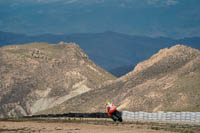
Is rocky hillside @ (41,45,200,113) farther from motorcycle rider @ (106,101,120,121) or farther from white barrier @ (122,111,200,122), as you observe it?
motorcycle rider @ (106,101,120,121)

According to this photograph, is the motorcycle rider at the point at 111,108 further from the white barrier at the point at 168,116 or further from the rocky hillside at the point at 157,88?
the rocky hillside at the point at 157,88

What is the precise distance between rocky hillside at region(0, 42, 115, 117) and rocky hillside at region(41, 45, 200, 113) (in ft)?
81.0

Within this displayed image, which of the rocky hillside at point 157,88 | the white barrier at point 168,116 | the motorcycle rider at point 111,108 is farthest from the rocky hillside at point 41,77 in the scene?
the motorcycle rider at point 111,108

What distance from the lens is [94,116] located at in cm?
6962

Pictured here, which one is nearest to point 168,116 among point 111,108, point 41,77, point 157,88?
point 111,108

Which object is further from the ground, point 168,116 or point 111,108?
point 111,108

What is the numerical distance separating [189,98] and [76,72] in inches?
3028

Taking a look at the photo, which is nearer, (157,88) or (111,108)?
(111,108)

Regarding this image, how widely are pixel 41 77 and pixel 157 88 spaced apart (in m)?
64.8

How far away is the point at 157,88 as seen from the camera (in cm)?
11500

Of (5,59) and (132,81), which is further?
(5,59)

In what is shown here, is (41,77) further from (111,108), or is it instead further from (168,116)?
(111,108)

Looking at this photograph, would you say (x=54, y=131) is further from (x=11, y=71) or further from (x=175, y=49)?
(x=11, y=71)

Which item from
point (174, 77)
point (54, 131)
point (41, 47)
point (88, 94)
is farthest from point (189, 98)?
point (41, 47)
